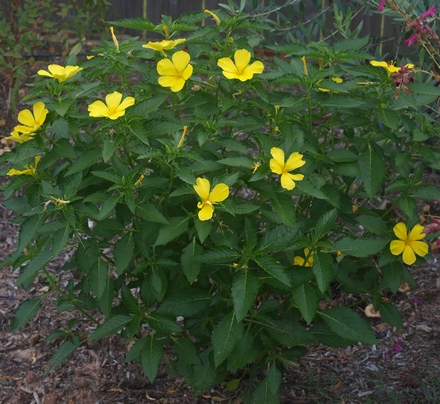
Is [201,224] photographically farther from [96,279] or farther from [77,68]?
[77,68]

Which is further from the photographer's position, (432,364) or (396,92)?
(432,364)

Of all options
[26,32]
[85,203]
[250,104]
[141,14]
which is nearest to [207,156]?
[250,104]

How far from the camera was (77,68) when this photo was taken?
2.22m

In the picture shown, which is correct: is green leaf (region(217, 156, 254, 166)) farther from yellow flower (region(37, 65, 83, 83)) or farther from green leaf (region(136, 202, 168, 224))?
yellow flower (region(37, 65, 83, 83))

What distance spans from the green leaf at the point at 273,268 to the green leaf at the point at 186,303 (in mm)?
326

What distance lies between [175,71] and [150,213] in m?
0.45

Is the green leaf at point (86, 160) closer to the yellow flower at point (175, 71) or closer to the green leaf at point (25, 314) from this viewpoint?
the yellow flower at point (175, 71)

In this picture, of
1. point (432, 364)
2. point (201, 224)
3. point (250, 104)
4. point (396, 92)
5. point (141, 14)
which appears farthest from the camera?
point (141, 14)

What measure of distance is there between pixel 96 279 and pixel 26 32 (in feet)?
9.52

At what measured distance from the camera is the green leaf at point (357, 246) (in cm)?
217

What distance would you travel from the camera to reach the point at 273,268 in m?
2.04

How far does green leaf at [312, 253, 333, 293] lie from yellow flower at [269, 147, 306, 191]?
0.27 meters

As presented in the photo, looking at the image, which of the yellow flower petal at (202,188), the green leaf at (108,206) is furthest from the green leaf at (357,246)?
the green leaf at (108,206)

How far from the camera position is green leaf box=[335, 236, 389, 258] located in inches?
85.5
